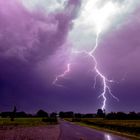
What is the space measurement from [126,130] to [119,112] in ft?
462

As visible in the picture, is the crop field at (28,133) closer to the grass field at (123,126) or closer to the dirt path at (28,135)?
the dirt path at (28,135)

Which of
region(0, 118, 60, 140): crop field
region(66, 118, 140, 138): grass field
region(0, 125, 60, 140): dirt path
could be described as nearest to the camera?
region(0, 125, 60, 140): dirt path

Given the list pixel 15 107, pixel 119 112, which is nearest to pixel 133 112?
pixel 119 112

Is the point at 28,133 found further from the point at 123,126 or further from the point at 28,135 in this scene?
the point at 123,126

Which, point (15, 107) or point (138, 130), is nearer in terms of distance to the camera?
point (138, 130)

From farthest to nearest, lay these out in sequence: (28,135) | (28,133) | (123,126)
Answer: (123,126) → (28,133) → (28,135)

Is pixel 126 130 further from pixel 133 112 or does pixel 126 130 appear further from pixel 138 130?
pixel 133 112

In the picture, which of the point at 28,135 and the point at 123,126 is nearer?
the point at 28,135

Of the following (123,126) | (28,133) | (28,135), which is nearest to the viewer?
(28,135)

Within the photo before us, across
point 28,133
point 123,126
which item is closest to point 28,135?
point 28,133

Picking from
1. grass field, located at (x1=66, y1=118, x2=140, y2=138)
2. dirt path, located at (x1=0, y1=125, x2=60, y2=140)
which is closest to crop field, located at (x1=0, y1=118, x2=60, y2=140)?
dirt path, located at (x1=0, y1=125, x2=60, y2=140)

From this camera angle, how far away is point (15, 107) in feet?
412

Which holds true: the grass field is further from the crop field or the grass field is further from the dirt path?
the dirt path

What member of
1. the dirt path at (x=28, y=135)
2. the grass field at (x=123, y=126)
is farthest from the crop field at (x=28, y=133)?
the grass field at (x=123, y=126)
